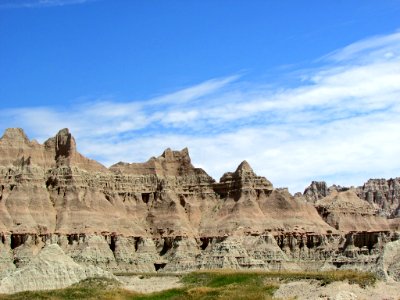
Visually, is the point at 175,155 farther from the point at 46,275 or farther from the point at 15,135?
the point at 46,275

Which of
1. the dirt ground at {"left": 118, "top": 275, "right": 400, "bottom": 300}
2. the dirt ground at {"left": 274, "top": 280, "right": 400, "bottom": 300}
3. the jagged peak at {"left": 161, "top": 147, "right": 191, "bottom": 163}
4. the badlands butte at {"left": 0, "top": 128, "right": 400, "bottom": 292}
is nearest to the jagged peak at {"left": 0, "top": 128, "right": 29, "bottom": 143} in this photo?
the badlands butte at {"left": 0, "top": 128, "right": 400, "bottom": 292}

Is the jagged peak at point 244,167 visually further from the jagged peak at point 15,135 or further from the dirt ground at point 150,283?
the dirt ground at point 150,283

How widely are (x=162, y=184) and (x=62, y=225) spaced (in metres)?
27.2

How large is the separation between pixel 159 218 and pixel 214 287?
7767cm

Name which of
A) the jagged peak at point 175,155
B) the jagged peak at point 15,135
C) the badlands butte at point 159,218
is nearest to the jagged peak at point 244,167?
the badlands butte at point 159,218

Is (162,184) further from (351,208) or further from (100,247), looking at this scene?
(351,208)

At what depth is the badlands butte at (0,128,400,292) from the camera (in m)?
141

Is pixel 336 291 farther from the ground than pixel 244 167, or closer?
closer

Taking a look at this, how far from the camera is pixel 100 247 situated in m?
144

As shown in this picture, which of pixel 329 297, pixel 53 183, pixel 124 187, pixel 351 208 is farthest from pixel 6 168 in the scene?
pixel 329 297

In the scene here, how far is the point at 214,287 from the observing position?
86.2 meters

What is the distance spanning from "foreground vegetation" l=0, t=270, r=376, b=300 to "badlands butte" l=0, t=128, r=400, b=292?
3869 cm

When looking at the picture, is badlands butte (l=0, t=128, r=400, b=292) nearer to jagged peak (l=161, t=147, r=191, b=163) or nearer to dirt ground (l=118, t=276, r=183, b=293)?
jagged peak (l=161, t=147, r=191, b=163)

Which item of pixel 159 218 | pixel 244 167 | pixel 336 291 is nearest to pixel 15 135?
pixel 159 218
